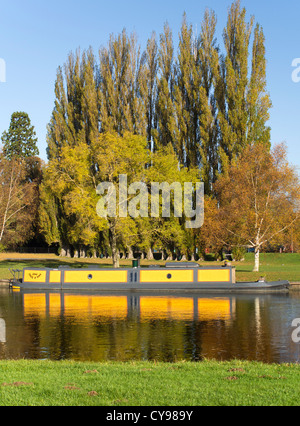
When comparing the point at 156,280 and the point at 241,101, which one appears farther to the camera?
the point at 241,101

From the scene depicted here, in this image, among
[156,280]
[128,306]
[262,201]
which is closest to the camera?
[128,306]

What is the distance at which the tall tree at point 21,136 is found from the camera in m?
86.2

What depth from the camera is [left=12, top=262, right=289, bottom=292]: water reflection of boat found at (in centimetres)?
3169

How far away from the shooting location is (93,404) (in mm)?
8086

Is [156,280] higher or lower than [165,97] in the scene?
lower

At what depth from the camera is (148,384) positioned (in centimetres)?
932

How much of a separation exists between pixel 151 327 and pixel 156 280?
1350 cm

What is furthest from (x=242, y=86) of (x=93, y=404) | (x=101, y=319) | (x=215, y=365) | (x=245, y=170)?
(x=93, y=404)

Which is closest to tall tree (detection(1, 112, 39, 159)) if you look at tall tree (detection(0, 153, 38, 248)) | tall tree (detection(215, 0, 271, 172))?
tall tree (detection(0, 153, 38, 248))

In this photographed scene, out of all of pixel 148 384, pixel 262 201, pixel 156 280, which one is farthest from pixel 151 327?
pixel 262 201

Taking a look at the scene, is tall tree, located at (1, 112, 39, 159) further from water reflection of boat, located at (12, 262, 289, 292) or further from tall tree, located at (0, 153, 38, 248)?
water reflection of boat, located at (12, 262, 289, 292)

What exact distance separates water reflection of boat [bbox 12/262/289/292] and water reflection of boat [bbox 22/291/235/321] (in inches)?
47.0

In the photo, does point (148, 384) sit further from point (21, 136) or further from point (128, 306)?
point (21, 136)

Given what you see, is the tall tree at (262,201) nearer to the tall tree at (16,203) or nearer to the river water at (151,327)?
the river water at (151,327)
